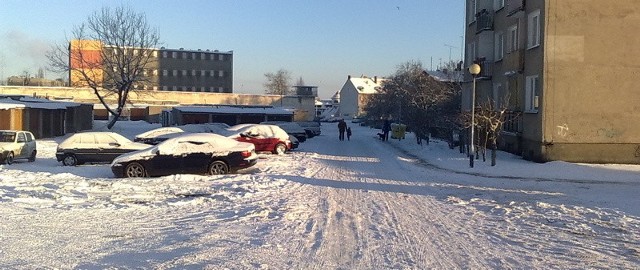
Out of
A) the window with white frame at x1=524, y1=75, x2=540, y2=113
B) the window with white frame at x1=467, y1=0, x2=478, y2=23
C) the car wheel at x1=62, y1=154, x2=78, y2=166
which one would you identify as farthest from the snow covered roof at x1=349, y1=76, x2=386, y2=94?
the car wheel at x1=62, y1=154, x2=78, y2=166

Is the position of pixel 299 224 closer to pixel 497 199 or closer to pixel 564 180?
pixel 497 199

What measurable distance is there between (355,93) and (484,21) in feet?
296

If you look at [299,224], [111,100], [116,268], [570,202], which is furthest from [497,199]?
[111,100]

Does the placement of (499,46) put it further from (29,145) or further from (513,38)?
(29,145)

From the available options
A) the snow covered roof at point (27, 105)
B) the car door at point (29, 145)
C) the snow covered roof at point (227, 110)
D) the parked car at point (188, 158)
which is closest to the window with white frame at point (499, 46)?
the parked car at point (188, 158)

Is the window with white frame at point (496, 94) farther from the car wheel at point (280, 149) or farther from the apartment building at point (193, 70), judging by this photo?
the apartment building at point (193, 70)

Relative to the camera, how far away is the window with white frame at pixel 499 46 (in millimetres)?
30097

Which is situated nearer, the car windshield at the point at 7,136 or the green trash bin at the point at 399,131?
the car windshield at the point at 7,136

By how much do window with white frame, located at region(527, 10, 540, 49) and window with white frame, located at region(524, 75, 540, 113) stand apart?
140 centimetres

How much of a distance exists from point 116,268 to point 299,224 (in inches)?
148

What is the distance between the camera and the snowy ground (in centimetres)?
751

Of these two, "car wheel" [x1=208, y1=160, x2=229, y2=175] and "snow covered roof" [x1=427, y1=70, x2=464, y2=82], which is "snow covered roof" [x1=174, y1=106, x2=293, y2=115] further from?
"car wheel" [x1=208, y1=160, x2=229, y2=175]

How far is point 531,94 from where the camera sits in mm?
24922

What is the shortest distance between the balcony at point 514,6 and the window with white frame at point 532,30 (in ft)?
2.97
